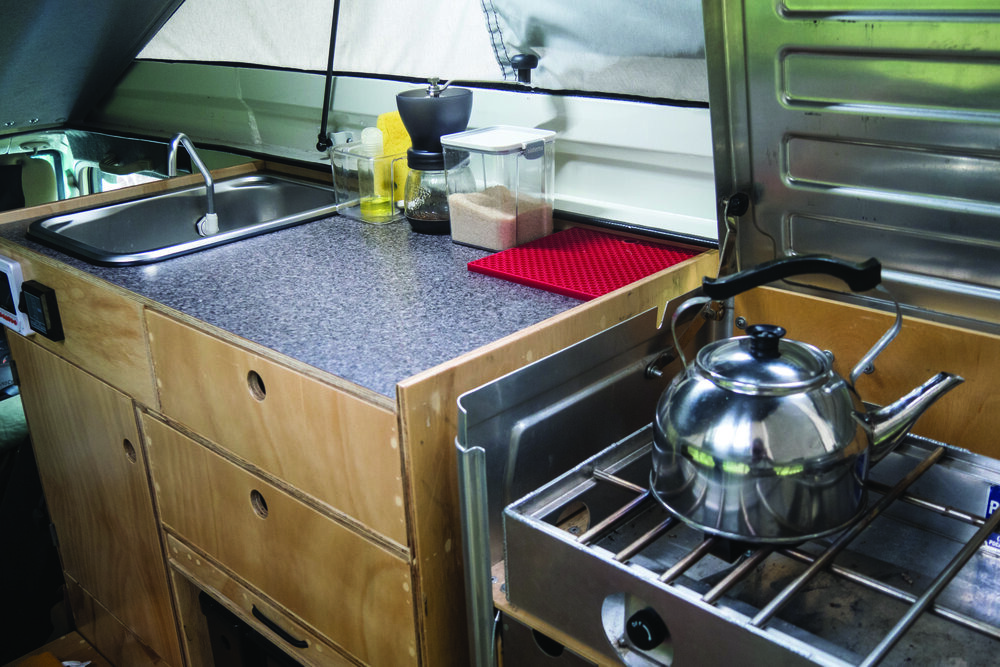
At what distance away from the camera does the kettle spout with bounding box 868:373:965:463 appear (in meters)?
1.05

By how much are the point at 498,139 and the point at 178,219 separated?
0.95m

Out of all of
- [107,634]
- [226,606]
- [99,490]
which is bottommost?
[107,634]

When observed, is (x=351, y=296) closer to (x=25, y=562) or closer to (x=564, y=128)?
(x=564, y=128)

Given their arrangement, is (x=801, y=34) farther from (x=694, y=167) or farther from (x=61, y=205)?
(x=61, y=205)

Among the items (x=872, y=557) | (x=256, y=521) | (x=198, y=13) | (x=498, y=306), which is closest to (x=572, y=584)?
(x=872, y=557)

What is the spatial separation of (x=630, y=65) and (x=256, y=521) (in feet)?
3.56

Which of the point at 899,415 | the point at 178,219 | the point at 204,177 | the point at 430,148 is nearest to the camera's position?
the point at 899,415

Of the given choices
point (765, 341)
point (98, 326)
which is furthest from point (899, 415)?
point (98, 326)

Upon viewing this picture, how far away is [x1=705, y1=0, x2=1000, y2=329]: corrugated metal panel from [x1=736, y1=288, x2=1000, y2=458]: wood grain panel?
54 mm

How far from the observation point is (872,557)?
115 cm

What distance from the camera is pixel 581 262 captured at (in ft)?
5.31

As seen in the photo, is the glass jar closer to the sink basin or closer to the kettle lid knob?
the sink basin

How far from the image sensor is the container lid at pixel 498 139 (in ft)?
5.45

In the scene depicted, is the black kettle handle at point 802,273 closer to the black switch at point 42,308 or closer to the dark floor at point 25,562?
the black switch at point 42,308
